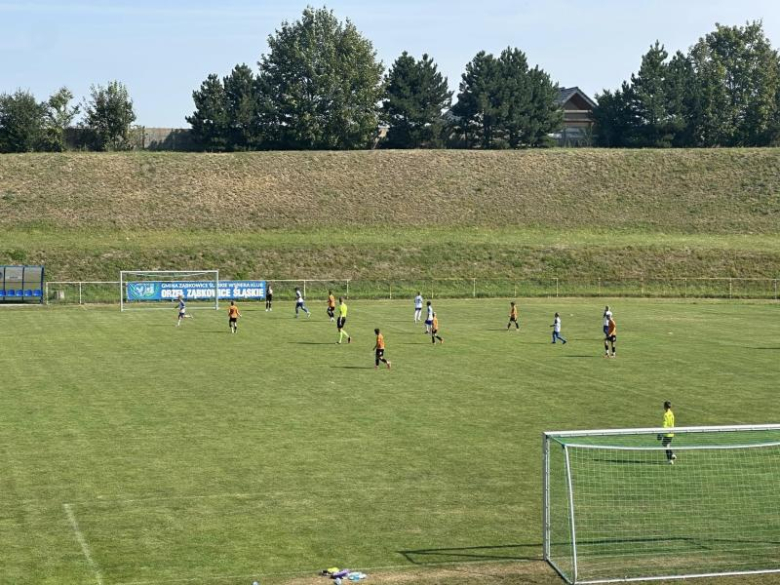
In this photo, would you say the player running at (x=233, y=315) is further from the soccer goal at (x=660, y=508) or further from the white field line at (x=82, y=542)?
the white field line at (x=82, y=542)

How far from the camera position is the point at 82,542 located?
56.9 feet

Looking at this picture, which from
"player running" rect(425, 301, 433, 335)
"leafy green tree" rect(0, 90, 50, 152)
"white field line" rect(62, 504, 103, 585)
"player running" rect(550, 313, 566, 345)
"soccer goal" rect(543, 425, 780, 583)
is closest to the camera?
"white field line" rect(62, 504, 103, 585)

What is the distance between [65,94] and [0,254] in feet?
155

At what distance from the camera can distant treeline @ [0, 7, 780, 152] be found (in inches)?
4781

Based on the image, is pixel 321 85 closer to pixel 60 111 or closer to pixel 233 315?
pixel 60 111

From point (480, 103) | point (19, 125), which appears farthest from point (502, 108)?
point (19, 125)

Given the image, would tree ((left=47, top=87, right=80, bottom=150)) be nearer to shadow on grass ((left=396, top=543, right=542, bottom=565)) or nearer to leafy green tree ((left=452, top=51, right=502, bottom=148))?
leafy green tree ((left=452, top=51, right=502, bottom=148))

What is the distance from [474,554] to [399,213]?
85.6 m

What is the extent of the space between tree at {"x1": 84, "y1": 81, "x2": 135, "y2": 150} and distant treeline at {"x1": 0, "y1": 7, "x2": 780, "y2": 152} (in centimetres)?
15

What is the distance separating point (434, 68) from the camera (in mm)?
131375

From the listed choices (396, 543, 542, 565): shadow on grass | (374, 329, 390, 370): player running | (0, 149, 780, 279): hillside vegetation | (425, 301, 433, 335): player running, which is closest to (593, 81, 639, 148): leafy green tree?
(0, 149, 780, 279): hillside vegetation

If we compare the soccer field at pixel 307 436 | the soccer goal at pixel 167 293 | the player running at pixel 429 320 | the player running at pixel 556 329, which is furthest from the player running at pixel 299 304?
the player running at pixel 556 329

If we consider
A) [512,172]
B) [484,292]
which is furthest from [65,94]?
[484,292]

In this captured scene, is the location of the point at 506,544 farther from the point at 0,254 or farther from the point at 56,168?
the point at 56,168
